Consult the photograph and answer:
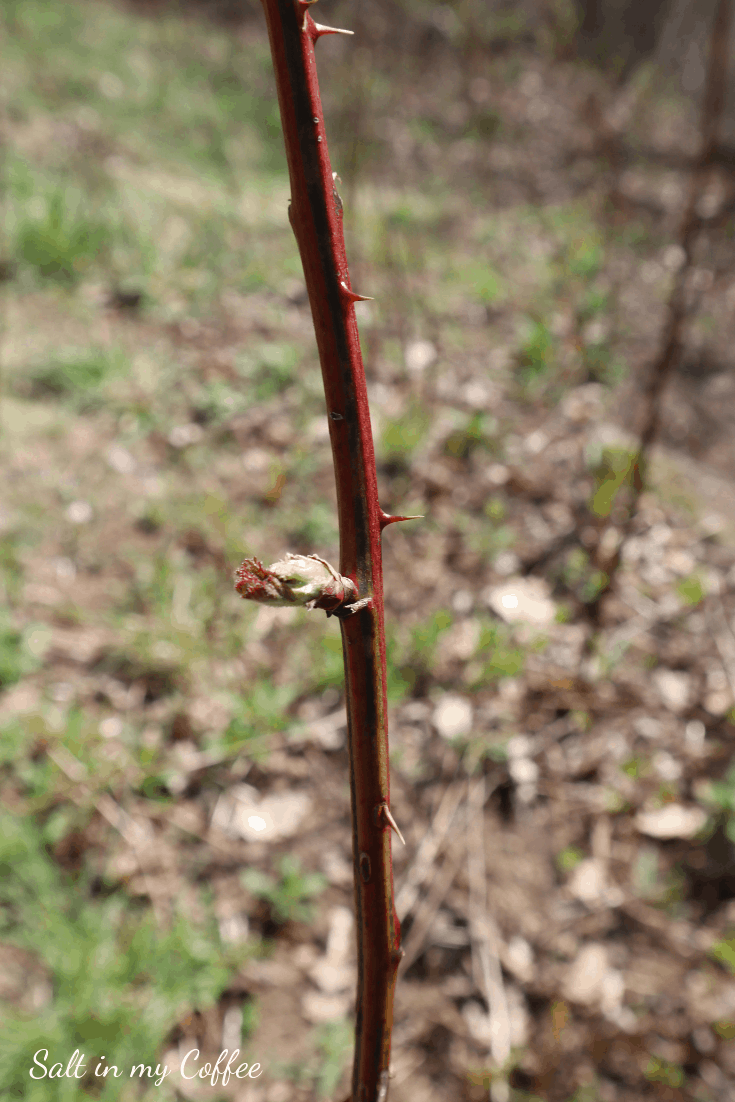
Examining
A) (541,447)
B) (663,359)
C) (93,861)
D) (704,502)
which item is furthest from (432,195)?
(93,861)

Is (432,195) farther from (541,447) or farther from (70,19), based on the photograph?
(70,19)

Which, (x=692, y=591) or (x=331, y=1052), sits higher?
(x=692, y=591)

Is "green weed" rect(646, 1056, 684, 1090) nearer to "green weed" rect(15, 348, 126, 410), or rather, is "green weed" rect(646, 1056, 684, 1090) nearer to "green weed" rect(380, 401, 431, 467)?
"green weed" rect(380, 401, 431, 467)

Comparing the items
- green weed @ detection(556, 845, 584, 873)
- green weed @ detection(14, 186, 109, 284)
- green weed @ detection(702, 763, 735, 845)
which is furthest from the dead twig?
green weed @ detection(14, 186, 109, 284)

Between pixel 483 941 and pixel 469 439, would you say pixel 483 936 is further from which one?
pixel 469 439

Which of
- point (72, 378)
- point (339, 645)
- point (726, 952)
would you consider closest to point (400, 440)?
point (339, 645)

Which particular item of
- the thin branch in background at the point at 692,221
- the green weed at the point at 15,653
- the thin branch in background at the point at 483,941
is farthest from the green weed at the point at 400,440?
the green weed at the point at 15,653

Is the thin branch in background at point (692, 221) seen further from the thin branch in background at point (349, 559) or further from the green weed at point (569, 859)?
the thin branch in background at point (349, 559)
